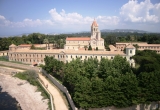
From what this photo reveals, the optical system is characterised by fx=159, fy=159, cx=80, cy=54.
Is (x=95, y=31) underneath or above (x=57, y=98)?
above

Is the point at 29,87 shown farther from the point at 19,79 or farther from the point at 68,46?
the point at 68,46

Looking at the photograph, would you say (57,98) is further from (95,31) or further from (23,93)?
(95,31)

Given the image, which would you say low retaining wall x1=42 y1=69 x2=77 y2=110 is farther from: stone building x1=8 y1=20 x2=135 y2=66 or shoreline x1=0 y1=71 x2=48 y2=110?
stone building x1=8 y1=20 x2=135 y2=66

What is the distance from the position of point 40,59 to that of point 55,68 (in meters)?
15.0

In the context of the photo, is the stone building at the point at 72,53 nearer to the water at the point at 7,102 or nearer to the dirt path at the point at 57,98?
the dirt path at the point at 57,98

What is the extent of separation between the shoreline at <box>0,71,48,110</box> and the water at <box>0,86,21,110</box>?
0.62 meters

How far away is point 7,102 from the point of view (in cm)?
2977

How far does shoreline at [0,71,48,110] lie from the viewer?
2782 centimetres

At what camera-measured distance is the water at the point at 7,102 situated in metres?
27.8

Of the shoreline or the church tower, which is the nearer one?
the shoreline

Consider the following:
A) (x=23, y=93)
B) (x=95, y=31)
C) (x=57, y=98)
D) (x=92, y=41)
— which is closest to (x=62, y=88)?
(x=57, y=98)

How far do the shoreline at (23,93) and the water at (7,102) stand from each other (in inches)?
24.3

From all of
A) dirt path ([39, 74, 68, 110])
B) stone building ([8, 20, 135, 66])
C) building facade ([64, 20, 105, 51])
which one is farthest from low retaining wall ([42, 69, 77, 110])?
building facade ([64, 20, 105, 51])

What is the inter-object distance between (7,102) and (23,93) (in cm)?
391
